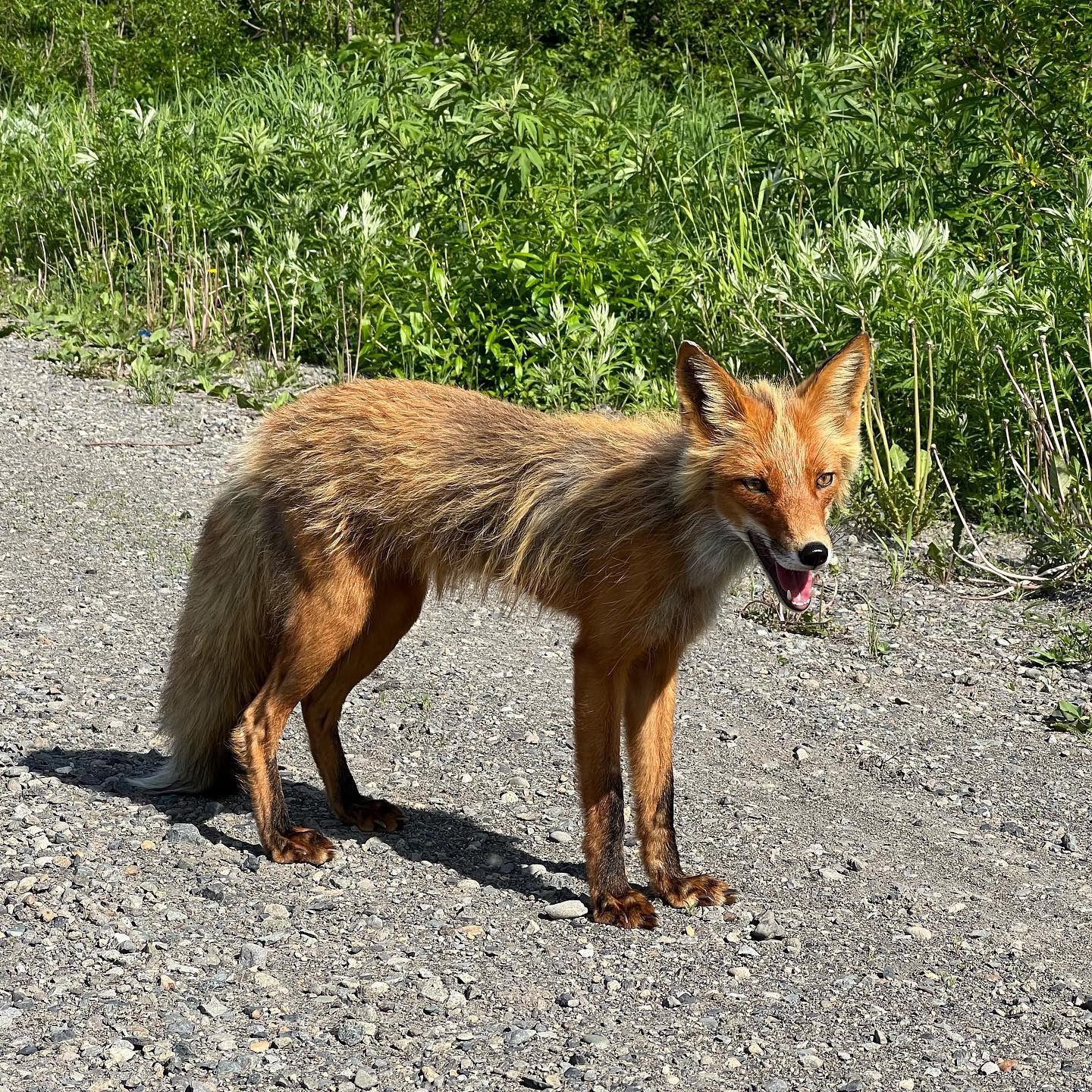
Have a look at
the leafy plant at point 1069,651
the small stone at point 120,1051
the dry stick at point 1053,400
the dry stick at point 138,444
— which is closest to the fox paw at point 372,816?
the small stone at point 120,1051

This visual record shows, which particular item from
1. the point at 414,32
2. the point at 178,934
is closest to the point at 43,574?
the point at 178,934

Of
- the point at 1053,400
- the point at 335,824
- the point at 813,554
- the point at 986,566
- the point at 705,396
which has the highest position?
the point at 705,396

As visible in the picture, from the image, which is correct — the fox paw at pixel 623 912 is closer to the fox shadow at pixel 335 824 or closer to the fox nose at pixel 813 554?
the fox shadow at pixel 335 824

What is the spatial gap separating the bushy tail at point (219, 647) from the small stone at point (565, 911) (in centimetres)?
130

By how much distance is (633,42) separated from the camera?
18.9m

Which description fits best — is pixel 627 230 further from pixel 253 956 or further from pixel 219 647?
pixel 253 956

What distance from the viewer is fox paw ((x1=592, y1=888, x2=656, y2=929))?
158 inches

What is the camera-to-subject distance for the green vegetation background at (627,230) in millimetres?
7441

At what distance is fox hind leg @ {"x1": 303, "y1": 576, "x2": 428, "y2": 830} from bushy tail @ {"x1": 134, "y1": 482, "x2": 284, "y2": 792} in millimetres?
238

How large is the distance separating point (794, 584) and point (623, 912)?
1139 mm

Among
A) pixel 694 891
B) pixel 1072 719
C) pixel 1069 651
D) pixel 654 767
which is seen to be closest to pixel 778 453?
pixel 654 767

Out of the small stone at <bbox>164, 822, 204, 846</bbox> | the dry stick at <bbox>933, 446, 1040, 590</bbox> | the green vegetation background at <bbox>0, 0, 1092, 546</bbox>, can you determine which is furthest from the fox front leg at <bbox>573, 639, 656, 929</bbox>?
the green vegetation background at <bbox>0, 0, 1092, 546</bbox>

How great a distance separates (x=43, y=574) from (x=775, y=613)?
3.61 m

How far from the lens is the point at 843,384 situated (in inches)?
156
